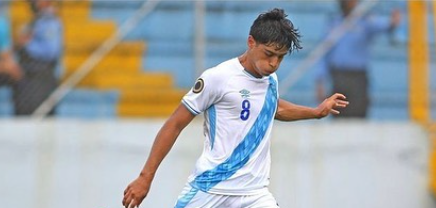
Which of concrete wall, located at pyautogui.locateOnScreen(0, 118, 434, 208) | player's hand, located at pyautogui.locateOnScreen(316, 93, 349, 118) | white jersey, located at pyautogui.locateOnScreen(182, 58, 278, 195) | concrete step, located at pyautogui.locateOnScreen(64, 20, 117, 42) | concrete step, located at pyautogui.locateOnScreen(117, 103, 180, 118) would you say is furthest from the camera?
concrete step, located at pyautogui.locateOnScreen(64, 20, 117, 42)

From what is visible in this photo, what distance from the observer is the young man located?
5.87 metres

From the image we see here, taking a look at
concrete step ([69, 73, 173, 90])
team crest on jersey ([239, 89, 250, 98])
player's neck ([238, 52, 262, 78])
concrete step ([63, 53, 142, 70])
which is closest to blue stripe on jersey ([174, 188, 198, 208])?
team crest on jersey ([239, 89, 250, 98])

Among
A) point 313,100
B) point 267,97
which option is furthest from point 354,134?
point 267,97

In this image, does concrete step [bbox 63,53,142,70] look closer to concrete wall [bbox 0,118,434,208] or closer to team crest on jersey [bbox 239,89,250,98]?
concrete wall [bbox 0,118,434,208]

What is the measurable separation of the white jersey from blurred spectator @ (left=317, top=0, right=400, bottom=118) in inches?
145

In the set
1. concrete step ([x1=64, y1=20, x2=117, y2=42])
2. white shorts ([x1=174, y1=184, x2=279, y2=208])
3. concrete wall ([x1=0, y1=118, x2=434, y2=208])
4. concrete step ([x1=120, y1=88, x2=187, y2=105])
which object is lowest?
concrete wall ([x1=0, y1=118, x2=434, y2=208])

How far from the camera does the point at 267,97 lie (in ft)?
19.9

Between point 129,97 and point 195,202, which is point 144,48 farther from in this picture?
point 195,202

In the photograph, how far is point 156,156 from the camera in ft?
19.0

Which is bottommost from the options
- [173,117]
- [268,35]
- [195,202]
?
[195,202]

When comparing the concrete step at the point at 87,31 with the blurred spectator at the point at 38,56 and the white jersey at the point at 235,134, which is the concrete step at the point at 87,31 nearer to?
the blurred spectator at the point at 38,56

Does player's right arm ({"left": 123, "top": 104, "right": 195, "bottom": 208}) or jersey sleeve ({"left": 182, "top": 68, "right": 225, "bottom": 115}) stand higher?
jersey sleeve ({"left": 182, "top": 68, "right": 225, "bottom": 115})

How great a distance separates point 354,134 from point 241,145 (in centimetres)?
368

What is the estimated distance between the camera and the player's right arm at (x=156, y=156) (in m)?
5.69
